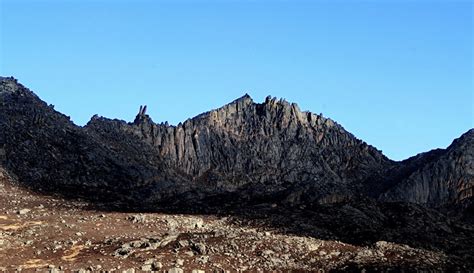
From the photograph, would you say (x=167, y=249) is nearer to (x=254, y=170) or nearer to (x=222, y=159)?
(x=222, y=159)

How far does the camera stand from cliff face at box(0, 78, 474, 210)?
77356 millimetres

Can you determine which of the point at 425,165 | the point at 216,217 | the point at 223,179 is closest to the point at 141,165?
the point at 223,179

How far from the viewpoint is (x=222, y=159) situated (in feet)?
364

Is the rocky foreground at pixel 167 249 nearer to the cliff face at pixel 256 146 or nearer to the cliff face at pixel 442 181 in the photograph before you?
the cliff face at pixel 256 146

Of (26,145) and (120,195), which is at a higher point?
(26,145)

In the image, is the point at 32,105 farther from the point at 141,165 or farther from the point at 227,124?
the point at 227,124

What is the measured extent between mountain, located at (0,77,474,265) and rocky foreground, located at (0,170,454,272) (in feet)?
19.9

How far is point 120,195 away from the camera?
75938 mm

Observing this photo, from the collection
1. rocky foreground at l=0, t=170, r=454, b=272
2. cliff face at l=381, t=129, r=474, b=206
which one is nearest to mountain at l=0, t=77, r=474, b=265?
cliff face at l=381, t=129, r=474, b=206

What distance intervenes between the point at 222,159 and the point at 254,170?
5409 millimetres

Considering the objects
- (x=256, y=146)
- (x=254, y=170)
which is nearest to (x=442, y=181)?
(x=254, y=170)

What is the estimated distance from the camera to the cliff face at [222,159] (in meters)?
77.4

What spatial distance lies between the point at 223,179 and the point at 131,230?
5530 centimetres

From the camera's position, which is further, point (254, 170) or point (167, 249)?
point (254, 170)
